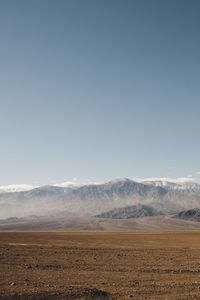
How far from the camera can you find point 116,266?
2409cm

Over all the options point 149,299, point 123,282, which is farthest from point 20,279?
point 149,299

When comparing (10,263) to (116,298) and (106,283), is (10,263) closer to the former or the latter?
(106,283)

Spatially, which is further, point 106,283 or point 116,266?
point 116,266

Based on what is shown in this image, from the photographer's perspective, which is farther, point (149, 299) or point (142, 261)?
point (142, 261)

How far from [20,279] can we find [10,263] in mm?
7181

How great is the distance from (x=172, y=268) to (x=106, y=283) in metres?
8.20

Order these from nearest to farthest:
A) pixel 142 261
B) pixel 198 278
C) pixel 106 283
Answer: pixel 106 283 → pixel 198 278 → pixel 142 261

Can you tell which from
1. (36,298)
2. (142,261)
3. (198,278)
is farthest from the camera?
(142,261)

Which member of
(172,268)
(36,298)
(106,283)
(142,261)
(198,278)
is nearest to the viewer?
(36,298)

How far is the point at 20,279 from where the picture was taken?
18.4 meters

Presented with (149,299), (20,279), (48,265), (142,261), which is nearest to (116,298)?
(149,299)

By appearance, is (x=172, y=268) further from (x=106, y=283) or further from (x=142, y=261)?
(x=106, y=283)

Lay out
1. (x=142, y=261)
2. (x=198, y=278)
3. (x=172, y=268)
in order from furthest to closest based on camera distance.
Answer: (x=142, y=261)
(x=172, y=268)
(x=198, y=278)

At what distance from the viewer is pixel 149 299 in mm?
14234
